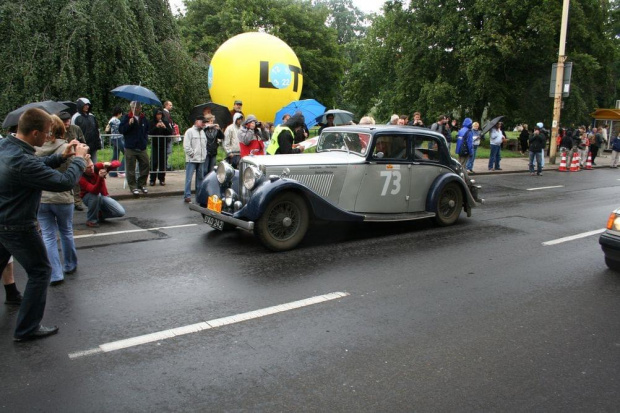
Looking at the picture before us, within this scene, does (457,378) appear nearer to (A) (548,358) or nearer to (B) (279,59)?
(A) (548,358)

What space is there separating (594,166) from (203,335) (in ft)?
76.9

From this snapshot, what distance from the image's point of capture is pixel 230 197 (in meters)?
7.55

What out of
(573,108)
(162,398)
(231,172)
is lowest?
(162,398)

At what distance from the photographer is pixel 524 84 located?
1113 inches

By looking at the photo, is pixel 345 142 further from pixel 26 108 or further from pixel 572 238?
pixel 26 108

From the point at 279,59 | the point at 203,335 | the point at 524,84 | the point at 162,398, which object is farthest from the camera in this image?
the point at 524,84

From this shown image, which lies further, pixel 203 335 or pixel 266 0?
pixel 266 0

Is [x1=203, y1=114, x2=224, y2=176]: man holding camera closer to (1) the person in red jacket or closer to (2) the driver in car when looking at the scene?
(1) the person in red jacket

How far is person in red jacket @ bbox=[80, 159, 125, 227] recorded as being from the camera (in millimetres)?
8047

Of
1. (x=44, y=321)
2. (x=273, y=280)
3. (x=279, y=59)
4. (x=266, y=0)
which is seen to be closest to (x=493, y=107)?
(x=279, y=59)

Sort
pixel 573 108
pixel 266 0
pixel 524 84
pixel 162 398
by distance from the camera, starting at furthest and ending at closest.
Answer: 1. pixel 266 0
2. pixel 524 84
3. pixel 573 108
4. pixel 162 398

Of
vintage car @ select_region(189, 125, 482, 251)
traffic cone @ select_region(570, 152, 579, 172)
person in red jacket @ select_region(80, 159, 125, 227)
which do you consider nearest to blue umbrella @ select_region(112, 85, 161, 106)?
person in red jacket @ select_region(80, 159, 125, 227)

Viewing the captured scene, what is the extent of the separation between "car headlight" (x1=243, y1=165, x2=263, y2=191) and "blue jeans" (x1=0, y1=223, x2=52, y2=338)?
3.30m

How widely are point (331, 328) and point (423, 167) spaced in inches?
187
